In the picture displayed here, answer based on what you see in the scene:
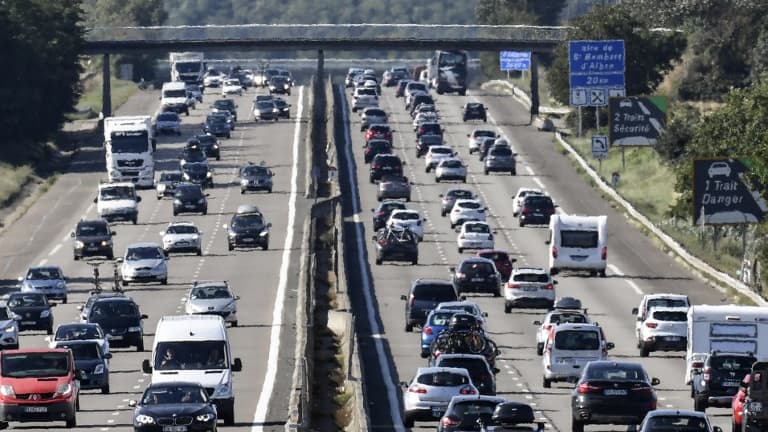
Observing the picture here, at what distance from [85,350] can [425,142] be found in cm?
7754

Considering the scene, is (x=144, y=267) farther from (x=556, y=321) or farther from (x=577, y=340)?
(x=577, y=340)

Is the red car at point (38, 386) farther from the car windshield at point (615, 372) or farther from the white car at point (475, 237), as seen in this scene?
the white car at point (475, 237)

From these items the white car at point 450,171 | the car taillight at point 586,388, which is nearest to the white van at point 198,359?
the car taillight at point 586,388

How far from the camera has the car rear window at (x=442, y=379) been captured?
4172cm

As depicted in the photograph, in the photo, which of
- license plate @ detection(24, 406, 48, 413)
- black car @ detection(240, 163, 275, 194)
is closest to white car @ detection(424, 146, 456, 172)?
black car @ detection(240, 163, 275, 194)

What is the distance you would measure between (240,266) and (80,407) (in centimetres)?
3449

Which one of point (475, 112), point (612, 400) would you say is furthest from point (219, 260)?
point (475, 112)

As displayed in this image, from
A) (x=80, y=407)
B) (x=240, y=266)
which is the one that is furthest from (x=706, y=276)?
(x=80, y=407)

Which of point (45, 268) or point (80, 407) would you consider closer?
point (80, 407)

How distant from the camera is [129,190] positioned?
95.8 metres

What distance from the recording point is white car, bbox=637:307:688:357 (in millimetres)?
54875

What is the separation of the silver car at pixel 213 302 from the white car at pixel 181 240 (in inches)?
805

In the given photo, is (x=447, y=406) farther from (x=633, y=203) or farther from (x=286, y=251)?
(x=633, y=203)

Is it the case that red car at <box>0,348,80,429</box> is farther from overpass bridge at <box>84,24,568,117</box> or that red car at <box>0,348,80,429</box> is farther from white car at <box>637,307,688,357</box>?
overpass bridge at <box>84,24,568,117</box>
